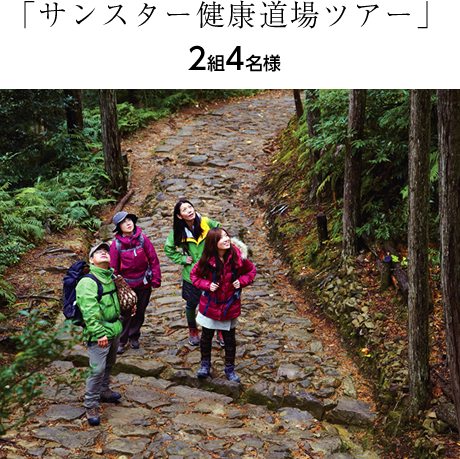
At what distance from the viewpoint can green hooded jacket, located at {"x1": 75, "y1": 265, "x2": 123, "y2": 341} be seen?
15.0 feet

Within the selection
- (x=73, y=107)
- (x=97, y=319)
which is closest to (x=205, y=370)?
(x=97, y=319)

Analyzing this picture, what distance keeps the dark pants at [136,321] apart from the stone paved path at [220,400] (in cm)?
22

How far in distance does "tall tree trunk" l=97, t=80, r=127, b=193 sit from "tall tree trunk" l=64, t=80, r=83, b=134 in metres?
2.40

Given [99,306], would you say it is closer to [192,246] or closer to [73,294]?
[73,294]

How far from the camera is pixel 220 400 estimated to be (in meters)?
5.70

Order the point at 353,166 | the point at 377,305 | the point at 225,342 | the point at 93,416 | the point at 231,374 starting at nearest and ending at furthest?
the point at 93,416
the point at 225,342
the point at 231,374
the point at 377,305
the point at 353,166

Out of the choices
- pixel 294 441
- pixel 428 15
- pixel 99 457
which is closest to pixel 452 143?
pixel 428 15

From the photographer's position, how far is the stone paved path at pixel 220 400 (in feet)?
15.1

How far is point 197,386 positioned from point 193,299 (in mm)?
1148

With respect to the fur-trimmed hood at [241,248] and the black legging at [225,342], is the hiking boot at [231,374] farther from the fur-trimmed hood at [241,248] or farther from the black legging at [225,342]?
the fur-trimmed hood at [241,248]

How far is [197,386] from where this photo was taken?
19.5ft

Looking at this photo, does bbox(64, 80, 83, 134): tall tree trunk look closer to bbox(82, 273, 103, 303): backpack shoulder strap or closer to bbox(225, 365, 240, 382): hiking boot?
bbox(82, 273, 103, 303): backpack shoulder strap

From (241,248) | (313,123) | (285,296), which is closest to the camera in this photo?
(241,248)

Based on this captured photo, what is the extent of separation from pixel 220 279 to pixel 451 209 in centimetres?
257
